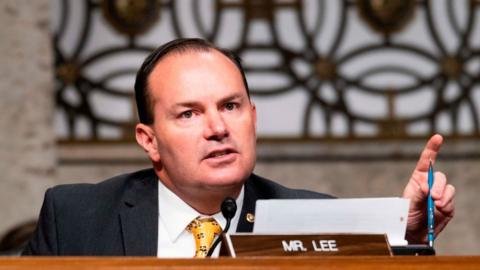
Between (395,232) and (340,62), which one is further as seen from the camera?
(340,62)

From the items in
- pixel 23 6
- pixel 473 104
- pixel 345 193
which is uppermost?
pixel 23 6

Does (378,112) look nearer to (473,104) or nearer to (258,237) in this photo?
(473,104)

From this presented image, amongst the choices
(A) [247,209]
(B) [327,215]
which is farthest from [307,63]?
(B) [327,215]

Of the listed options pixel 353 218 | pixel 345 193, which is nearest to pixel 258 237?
pixel 353 218

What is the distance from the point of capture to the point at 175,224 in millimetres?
→ 3887

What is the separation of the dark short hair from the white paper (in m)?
0.74

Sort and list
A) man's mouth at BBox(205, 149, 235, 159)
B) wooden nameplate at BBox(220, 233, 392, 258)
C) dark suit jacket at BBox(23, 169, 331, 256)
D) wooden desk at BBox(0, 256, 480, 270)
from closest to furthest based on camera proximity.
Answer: wooden desk at BBox(0, 256, 480, 270) < wooden nameplate at BBox(220, 233, 392, 258) < man's mouth at BBox(205, 149, 235, 159) < dark suit jacket at BBox(23, 169, 331, 256)

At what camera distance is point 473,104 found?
581 cm

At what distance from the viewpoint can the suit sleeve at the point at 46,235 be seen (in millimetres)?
3914

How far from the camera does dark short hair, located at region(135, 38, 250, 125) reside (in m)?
3.90

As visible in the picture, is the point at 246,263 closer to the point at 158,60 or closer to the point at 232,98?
the point at 232,98

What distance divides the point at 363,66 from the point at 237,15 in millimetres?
574

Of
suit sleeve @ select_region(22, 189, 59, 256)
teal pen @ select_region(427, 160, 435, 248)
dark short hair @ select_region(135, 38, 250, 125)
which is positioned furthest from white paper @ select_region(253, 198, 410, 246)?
suit sleeve @ select_region(22, 189, 59, 256)

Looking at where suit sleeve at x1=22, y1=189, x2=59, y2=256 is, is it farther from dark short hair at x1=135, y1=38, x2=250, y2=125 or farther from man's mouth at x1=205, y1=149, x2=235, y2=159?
man's mouth at x1=205, y1=149, x2=235, y2=159
